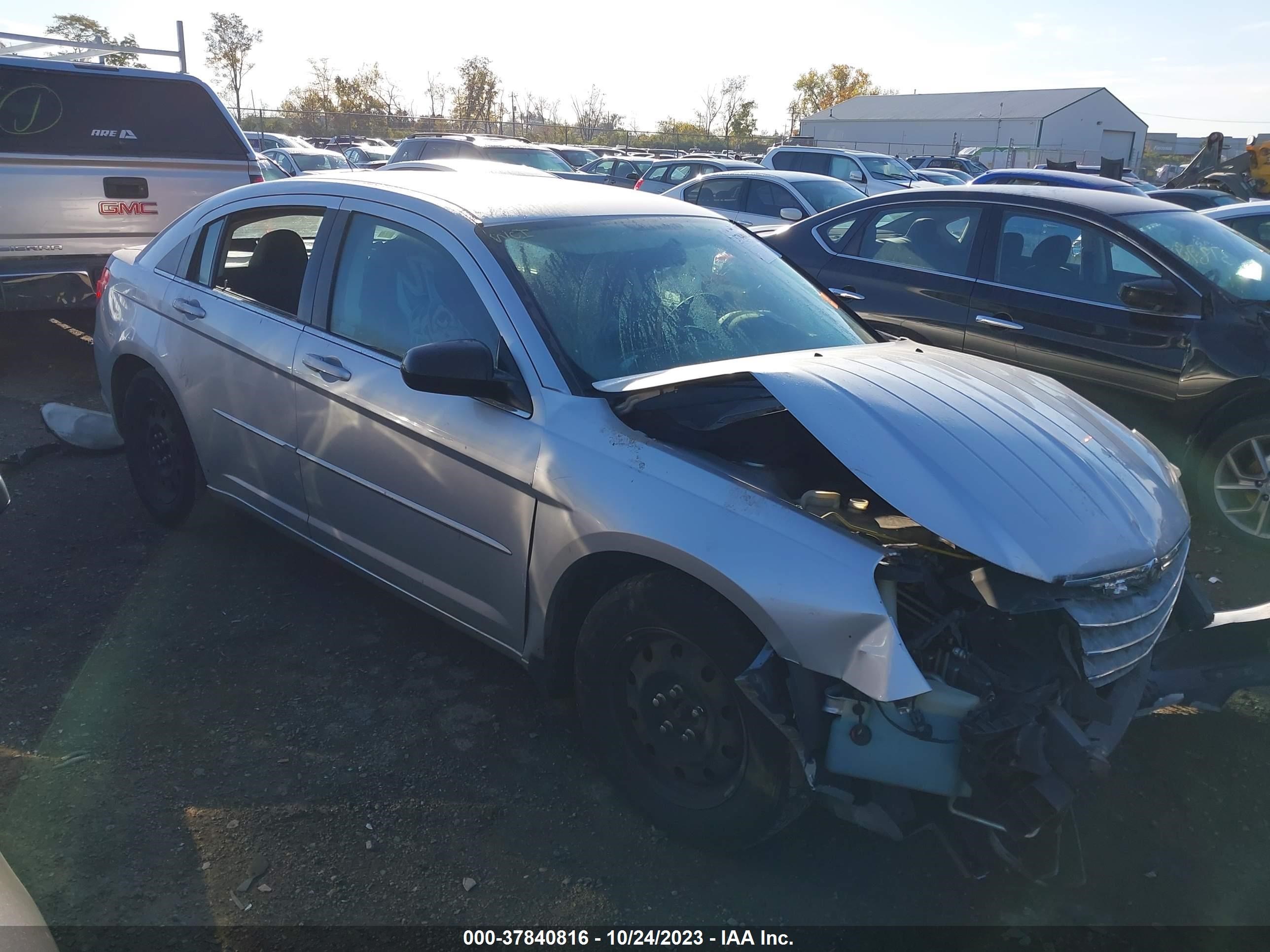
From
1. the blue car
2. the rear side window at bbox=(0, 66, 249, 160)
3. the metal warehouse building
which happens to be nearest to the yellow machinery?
the blue car

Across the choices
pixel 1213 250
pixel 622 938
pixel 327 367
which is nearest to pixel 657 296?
pixel 327 367

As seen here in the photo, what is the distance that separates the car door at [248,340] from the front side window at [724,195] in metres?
9.18

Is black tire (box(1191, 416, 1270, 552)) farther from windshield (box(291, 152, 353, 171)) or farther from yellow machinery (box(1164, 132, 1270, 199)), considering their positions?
windshield (box(291, 152, 353, 171))

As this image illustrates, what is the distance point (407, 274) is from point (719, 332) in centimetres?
116

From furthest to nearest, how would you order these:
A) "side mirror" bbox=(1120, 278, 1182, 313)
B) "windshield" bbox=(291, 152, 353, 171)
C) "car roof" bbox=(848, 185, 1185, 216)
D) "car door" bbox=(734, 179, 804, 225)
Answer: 1. "windshield" bbox=(291, 152, 353, 171)
2. "car door" bbox=(734, 179, 804, 225)
3. "car roof" bbox=(848, 185, 1185, 216)
4. "side mirror" bbox=(1120, 278, 1182, 313)

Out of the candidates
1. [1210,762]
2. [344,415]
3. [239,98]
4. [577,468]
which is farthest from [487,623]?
[239,98]

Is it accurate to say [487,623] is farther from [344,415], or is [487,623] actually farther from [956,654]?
[956,654]

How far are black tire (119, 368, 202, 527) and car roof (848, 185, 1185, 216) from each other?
4.62 metres

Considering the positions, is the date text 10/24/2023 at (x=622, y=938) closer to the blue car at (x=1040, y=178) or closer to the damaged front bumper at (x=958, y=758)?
the damaged front bumper at (x=958, y=758)

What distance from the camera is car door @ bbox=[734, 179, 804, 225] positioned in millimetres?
12375

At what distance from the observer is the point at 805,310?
3855 mm

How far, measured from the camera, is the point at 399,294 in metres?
3.63

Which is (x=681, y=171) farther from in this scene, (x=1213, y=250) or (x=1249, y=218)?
(x=1213, y=250)

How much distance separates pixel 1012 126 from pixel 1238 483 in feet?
209
